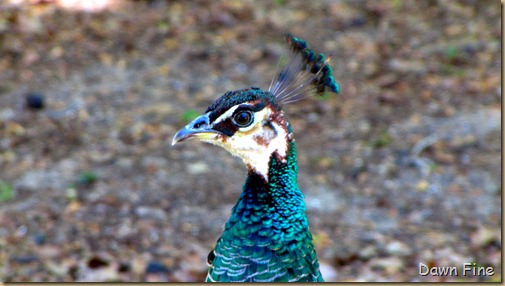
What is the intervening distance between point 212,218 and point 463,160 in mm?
1474

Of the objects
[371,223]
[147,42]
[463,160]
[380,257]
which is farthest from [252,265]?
[147,42]

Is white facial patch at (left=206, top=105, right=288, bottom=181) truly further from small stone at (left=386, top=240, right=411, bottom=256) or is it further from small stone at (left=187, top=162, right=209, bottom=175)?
small stone at (left=187, top=162, right=209, bottom=175)

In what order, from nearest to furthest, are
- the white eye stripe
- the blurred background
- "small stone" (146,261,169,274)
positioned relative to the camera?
the white eye stripe
"small stone" (146,261,169,274)
the blurred background

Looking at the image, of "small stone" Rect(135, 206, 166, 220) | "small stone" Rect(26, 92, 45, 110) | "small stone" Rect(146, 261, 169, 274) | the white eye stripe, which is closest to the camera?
the white eye stripe

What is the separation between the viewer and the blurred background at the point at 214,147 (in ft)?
10.7

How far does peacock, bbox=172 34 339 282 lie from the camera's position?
1996 mm

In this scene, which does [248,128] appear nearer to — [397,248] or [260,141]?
[260,141]

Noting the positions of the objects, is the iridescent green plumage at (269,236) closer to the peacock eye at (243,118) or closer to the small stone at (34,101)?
the peacock eye at (243,118)

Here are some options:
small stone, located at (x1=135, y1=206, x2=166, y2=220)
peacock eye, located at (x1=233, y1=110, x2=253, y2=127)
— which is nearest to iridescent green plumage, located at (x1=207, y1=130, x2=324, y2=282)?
peacock eye, located at (x1=233, y1=110, x2=253, y2=127)

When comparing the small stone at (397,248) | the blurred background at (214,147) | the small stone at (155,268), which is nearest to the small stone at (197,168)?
the blurred background at (214,147)

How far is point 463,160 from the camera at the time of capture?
3963 mm

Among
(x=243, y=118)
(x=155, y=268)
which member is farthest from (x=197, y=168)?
(x=243, y=118)

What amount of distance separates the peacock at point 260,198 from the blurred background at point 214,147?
1.06 meters

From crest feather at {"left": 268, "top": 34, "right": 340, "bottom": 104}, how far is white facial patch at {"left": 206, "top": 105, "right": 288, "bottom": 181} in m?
0.14
